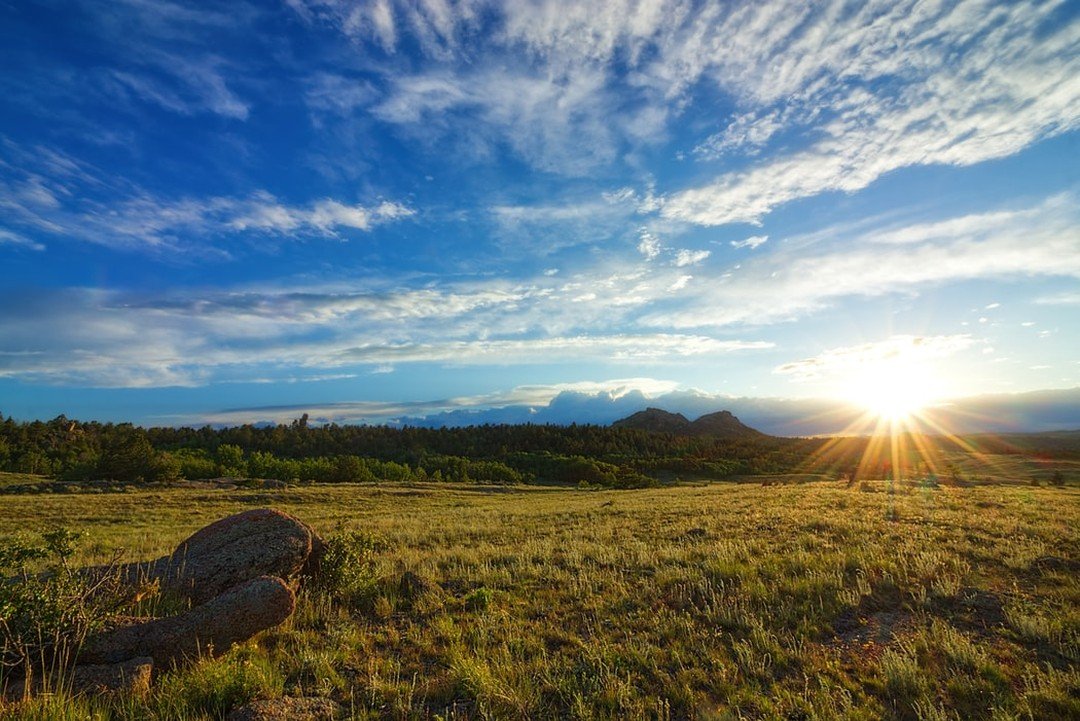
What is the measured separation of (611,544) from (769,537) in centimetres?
488

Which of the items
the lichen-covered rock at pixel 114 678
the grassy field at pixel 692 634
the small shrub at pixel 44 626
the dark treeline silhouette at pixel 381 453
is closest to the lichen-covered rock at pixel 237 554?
the grassy field at pixel 692 634

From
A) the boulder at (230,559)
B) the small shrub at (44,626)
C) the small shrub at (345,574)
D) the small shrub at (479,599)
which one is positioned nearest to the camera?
the small shrub at (44,626)

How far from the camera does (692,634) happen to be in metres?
8.29

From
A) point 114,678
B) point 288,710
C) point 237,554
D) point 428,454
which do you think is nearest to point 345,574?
point 237,554

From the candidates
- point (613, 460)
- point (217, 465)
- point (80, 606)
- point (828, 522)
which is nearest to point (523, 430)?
point (613, 460)

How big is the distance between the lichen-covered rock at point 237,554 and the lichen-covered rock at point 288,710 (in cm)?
461

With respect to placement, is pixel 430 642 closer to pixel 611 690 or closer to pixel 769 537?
pixel 611 690

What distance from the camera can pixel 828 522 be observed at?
17.7 m

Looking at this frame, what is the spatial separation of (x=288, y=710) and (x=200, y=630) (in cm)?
263

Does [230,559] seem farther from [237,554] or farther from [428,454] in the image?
[428,454]

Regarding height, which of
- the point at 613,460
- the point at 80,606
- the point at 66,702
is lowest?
the point at 613,460

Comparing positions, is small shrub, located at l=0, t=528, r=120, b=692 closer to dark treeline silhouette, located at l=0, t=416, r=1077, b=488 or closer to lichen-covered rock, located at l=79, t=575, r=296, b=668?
lichen-covered rock, located at l=79, t=575, r=296, b=668

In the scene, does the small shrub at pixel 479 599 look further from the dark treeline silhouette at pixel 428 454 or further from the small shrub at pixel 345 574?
the dark treeline silhouette at pixel 428 454

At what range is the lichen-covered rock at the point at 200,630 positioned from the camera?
7.23 metres
